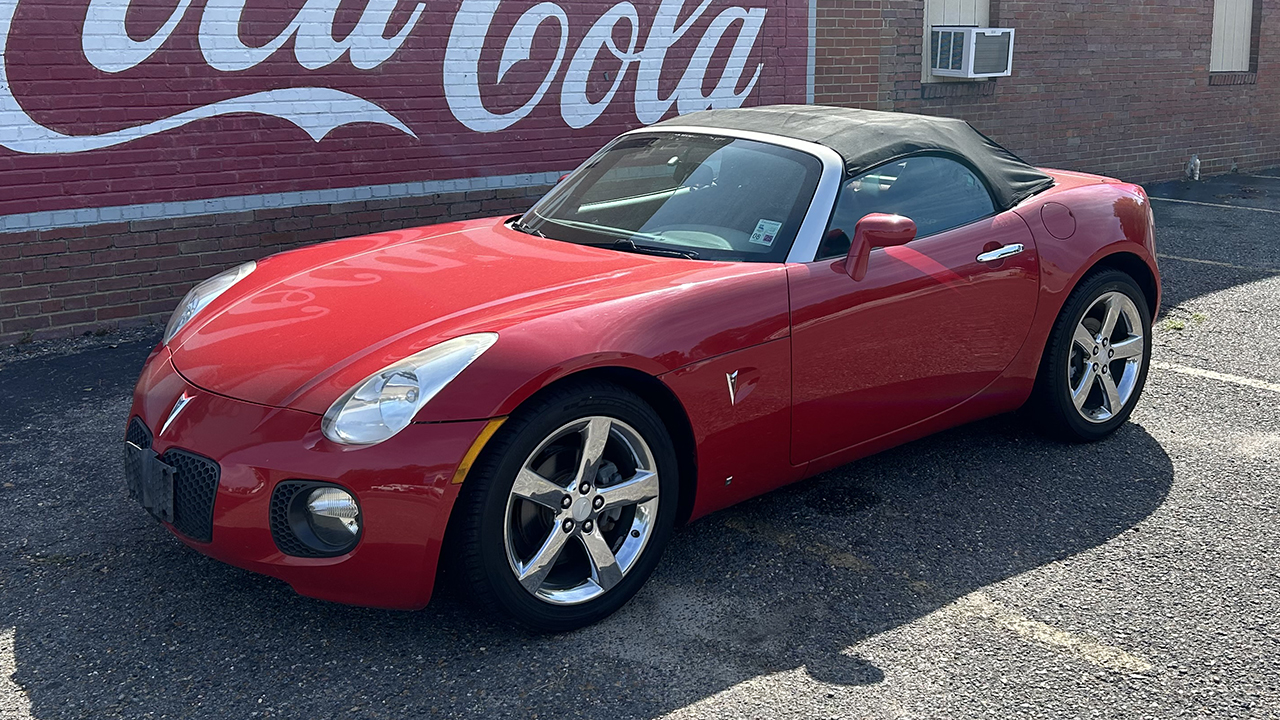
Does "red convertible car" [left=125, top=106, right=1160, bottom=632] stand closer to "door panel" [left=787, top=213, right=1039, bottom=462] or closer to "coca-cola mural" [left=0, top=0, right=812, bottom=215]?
"door panel" [left=787, top=213, right=1039, bottom=462]

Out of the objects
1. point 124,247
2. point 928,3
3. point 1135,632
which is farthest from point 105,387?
point 928,3

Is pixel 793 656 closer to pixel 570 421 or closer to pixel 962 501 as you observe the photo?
pixel 570 421

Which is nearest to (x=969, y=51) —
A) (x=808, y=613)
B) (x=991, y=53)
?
(x=991, y=53)

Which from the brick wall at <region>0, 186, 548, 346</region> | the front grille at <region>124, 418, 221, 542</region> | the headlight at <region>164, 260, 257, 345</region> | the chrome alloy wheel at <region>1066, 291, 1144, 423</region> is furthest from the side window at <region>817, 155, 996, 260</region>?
the brick wall at <region>0, 186, 548, 346</region>

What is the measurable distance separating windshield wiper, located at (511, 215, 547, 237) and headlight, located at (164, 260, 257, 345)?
1.01 m

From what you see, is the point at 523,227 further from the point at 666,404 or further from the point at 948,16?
the point at 948,16

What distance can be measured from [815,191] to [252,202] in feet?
15.6

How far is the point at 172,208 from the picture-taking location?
7098 mm

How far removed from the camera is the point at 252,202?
7395 mm

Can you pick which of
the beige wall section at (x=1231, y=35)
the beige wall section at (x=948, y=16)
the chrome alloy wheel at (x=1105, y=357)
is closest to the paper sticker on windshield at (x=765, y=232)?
the chrome alloy wheel at (x=1105, y=357)

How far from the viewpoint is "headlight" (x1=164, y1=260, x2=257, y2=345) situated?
152 inches

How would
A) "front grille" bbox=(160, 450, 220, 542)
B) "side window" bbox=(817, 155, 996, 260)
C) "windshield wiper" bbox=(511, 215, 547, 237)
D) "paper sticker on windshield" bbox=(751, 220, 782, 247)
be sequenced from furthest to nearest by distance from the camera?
"windshield wiper" bbox=(511, 215, 547, 237) → "side window" bbox=(817, 155, 996, 260) → "paper sticker on windshield" bbox=(751, 220, 782, 247) → "front grille" bbox=(160, 450, 220, 542)

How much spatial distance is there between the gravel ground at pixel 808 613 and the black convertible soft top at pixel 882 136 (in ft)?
3.61

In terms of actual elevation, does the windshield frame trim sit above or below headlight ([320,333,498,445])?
above
